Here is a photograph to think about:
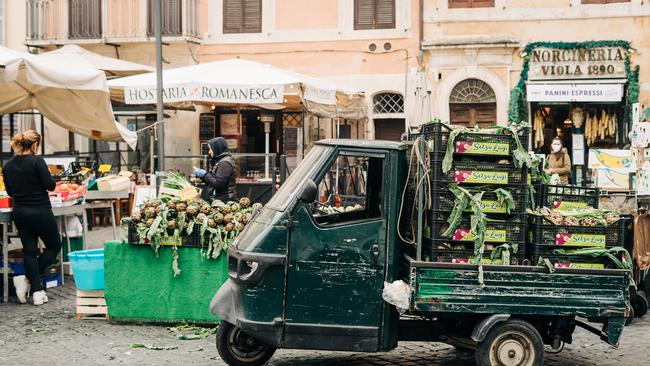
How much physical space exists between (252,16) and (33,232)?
1356 centimetres

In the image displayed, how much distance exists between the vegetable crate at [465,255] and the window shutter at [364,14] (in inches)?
627

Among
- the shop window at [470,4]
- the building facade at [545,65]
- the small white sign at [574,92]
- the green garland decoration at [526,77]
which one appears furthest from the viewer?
the shop window at [470,4]

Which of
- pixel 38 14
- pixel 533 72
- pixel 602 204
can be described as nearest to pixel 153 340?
pixel 602 204

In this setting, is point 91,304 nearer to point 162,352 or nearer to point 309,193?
point 162,352

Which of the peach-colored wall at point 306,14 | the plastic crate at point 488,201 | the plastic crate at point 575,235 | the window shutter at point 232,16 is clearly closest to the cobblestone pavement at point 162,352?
Result: the plastic crate at point 575,235

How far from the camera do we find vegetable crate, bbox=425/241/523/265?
698 centimetres

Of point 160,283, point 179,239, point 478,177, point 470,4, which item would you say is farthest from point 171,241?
point 470,4

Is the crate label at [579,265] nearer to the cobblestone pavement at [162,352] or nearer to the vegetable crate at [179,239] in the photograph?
the cobblestone pavement at [162,352]

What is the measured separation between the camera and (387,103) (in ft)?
73.9

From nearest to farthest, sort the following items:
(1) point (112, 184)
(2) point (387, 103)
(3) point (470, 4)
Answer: (1) point (112, 184), (3) point (470, 4), (2) point (387, 103)

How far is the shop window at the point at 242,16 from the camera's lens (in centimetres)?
2308

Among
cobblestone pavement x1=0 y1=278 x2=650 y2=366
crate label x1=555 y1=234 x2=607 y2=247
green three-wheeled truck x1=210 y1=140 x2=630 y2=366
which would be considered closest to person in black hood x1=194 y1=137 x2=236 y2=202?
cobblestone pavement x1=0 y1=278 x2=650 y2=366

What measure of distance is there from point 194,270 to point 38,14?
54.3 ft

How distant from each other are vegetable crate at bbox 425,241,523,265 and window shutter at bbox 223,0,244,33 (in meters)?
16.9
